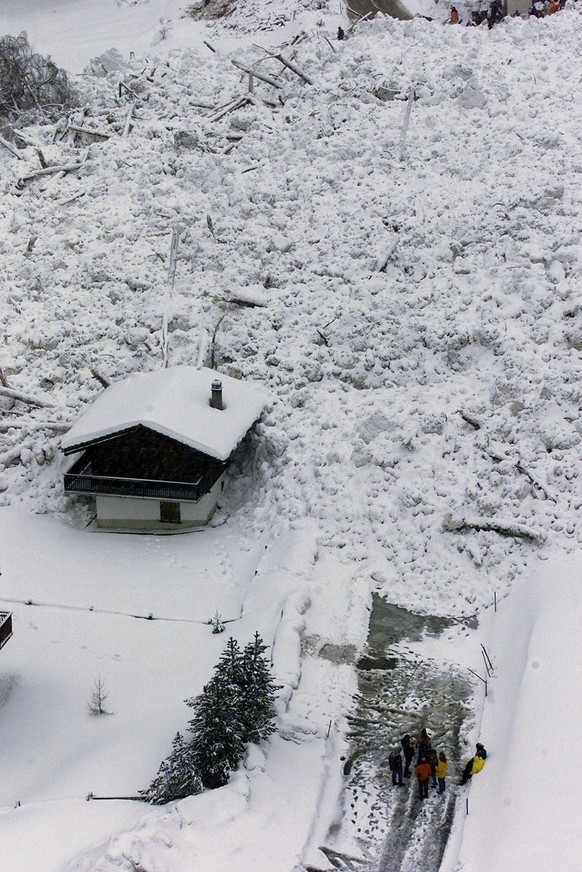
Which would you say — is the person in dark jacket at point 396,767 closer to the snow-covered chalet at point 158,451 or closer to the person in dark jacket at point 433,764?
the person in dark jacket at point 433,764

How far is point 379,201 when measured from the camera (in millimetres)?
30234

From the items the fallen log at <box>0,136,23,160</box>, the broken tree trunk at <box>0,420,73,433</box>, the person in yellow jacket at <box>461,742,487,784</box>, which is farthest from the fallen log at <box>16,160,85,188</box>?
the person in yellow jacket at <box>461,742,487,784</box>

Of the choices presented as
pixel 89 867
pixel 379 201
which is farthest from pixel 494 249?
pixel 89 867

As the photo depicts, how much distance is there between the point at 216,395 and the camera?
76.7 feet

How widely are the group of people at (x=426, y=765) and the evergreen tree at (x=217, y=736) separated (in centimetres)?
281

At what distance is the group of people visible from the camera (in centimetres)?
1455

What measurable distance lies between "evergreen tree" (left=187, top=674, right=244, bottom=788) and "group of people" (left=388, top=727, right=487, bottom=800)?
281 cm

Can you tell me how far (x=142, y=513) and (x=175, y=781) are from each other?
10704mm

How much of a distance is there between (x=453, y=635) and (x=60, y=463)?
1256cm

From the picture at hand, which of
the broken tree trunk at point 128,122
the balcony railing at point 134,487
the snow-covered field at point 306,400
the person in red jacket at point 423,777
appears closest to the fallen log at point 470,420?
the snow-covered field at point 306,400

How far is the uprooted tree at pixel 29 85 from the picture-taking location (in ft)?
123

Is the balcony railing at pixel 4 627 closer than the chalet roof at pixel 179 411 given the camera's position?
Yes

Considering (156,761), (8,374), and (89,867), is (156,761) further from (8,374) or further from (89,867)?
(8,374)

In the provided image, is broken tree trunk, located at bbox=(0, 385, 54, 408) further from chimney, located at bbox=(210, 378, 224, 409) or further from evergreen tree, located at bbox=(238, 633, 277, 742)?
evergreen tree, located at bbox=(238, 633, 277, 742)
